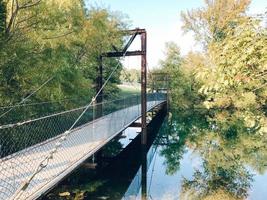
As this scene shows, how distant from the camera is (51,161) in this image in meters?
5.64

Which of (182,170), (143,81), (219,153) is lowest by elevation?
(182,170)

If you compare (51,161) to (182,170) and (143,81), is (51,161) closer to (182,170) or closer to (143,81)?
(182,170)

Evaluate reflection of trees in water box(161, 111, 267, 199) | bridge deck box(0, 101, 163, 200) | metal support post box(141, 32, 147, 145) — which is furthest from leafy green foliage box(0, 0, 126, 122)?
reflection of trees in water box(161, 111, 267, 199)

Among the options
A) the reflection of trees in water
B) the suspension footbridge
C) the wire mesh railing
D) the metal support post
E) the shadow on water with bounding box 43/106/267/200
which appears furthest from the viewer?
the metal support post

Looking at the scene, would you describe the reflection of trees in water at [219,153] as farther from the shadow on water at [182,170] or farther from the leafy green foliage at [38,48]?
the leafy green foliage at [38,48]

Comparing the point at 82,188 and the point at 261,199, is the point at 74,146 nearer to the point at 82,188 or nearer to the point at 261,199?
the point at 82,188

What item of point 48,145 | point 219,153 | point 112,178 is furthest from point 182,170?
point 48,145

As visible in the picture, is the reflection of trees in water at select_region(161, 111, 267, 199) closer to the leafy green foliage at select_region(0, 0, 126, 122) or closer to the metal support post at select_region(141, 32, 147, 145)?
the metal support post at select_region(141, 32, 147, 145)

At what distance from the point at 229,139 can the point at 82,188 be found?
10751mm

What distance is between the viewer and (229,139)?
661 inches

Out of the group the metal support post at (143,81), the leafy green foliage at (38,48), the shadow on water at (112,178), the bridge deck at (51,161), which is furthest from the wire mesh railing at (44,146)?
the shadow on water at (112,178)

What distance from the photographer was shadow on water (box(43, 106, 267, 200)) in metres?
8.52

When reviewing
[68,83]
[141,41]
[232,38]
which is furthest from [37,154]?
[141,41]

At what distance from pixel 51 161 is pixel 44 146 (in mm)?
710
